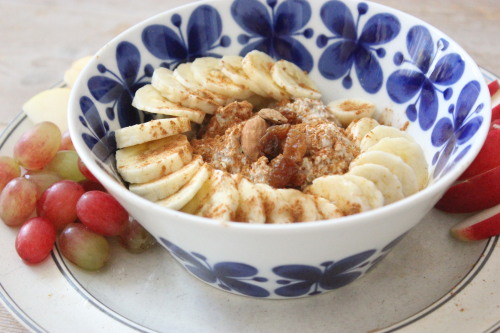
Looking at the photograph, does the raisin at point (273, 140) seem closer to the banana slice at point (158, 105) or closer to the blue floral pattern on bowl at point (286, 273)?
the banana slice at point (158, 105)

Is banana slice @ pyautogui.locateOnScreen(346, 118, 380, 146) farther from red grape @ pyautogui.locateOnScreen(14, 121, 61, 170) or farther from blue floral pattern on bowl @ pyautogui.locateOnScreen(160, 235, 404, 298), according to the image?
red grape @ pyautogui.locateOnScreen(14, 121, 61, 170)

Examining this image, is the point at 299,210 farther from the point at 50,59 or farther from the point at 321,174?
the point at 50,59

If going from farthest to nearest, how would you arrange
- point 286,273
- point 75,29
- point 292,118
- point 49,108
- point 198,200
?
point 75,29, point 49,108, point 292,118, point 198,200, point 286,273

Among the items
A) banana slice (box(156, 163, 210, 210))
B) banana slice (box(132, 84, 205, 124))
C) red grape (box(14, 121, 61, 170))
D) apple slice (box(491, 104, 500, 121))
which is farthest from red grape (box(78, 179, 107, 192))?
apple slice (box(491, 104, 500, 121))

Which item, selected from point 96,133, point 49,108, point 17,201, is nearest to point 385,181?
point 96,133

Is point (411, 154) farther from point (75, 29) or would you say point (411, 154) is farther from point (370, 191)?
point (75, 29)

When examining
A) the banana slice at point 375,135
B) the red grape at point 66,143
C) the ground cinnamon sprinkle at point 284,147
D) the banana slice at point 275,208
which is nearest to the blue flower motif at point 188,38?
the ground cinnamon sprinkle at point 284,147

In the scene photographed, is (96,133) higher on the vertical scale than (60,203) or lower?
higher
